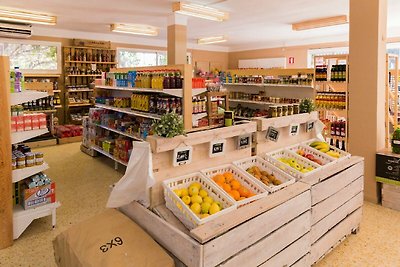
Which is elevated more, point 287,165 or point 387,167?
point 287,165

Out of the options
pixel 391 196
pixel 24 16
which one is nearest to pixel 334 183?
pixel 391 196

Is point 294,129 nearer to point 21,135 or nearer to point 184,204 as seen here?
point 184,204

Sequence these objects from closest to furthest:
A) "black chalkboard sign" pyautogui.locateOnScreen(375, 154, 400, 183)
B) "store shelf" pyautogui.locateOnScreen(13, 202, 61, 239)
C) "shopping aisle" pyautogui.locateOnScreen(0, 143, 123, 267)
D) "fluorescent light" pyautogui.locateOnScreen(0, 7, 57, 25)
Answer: "shopping aisle" pyautogui.locateOnScreen(0, 143, 123, 267)
"store shelf" pyautogui.locateOnScreen(13, 202, 61, 239)
"black chalkboard sign" pyautogui.locateOnScreen(375, 154, 400, 183)
"fluorescent light" pyautogui.locateOnScreen(0, 7, 57, 25)

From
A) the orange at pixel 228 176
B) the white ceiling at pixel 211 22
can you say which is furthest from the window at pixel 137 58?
the orange at pixel 228 176

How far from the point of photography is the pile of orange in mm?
2432

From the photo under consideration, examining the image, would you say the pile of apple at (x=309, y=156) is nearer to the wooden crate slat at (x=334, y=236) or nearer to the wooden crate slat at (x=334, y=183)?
the wooden crate slat at (x=334, y=183)

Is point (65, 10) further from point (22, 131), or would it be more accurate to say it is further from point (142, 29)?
point (22, 131)

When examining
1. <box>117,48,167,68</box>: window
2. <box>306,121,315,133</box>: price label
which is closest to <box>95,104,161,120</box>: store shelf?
<box>306,121,315,133</box>: price label

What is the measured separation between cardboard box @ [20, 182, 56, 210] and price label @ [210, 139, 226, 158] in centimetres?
208

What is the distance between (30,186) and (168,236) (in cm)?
216

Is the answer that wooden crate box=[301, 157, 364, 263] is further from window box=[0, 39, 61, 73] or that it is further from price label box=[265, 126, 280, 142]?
window box=[0, 39, 61, 73]

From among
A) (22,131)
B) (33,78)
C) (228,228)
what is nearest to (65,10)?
(33,78)

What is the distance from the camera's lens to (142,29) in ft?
28.7

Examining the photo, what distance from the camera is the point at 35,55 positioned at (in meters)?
9.14
